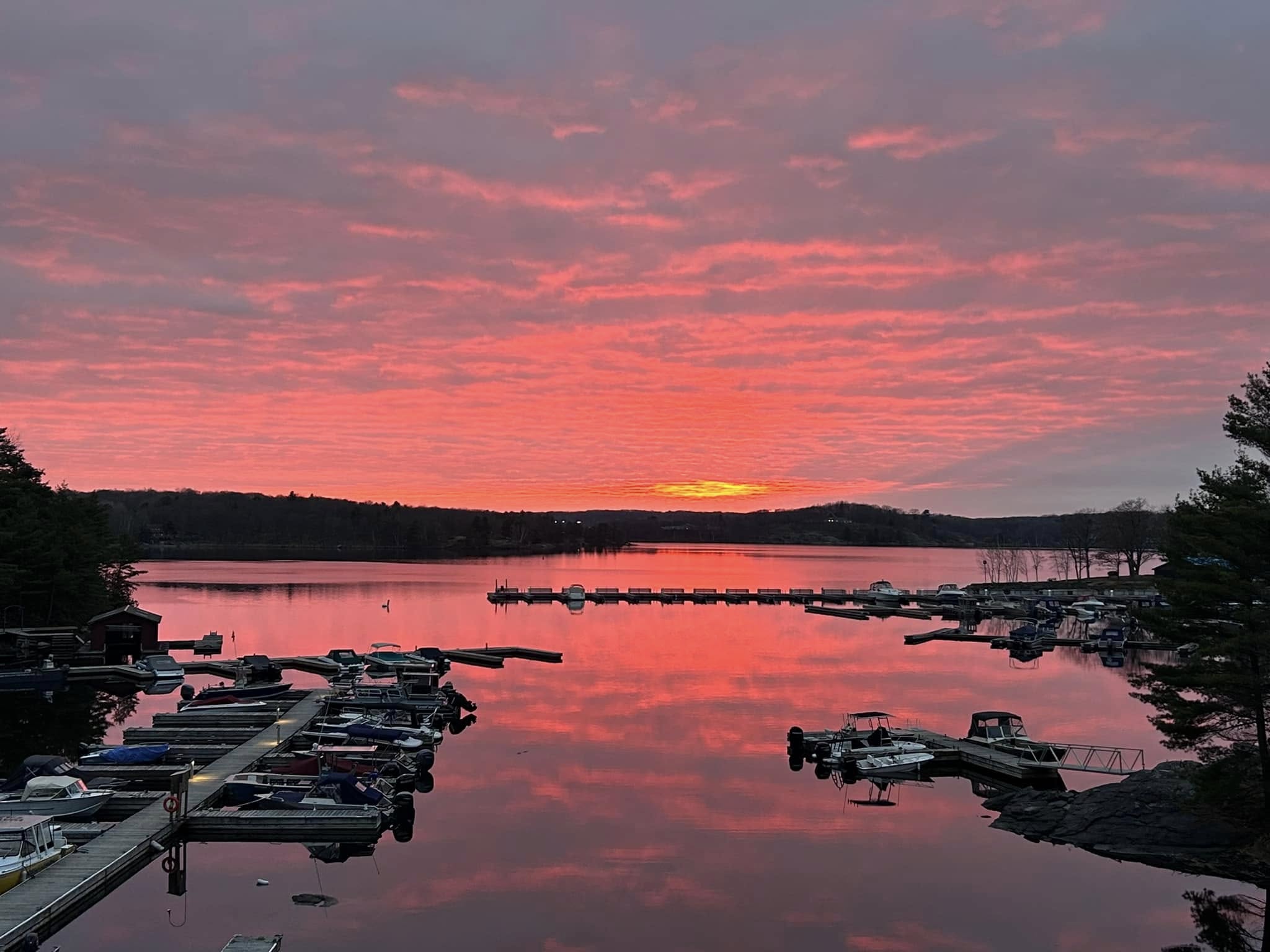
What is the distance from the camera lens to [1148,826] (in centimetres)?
3219

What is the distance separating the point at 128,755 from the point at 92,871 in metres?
14.2

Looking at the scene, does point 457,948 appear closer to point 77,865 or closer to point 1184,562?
point 77,865

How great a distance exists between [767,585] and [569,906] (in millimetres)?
159620

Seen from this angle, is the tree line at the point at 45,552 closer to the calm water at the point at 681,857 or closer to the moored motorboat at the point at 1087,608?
the calm water at the point at 681,857

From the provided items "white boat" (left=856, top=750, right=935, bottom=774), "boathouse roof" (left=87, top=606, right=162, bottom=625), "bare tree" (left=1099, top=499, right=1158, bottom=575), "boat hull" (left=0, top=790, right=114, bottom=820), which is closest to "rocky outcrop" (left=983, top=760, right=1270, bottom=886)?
"white boat" (left=856, top=750, right=935, bottom=774)

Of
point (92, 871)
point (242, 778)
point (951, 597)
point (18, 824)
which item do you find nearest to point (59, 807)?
point (18, 824)

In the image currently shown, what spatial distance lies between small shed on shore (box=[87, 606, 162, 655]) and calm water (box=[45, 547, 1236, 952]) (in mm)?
13486

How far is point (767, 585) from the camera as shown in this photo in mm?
184875

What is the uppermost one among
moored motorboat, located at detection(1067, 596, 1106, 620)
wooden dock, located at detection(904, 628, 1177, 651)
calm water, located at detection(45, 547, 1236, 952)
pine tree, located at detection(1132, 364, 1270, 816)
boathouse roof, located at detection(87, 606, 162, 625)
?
pine tree, located at detection(1132, 364, 1270, 816)

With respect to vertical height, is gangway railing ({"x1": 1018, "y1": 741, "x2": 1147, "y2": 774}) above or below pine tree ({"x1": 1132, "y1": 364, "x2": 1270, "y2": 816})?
below

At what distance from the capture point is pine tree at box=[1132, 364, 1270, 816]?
92.1ft

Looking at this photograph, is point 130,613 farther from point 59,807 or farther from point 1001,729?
point 1001,729

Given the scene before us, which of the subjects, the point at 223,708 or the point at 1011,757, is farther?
the point at 223,708

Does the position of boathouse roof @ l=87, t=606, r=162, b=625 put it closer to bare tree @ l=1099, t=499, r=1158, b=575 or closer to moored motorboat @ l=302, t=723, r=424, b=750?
moored motorboat @ l=302, t=723, r=424, b=750
